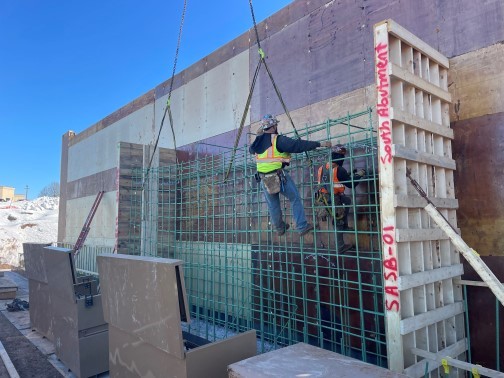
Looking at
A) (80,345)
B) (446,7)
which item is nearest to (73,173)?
(80,345)

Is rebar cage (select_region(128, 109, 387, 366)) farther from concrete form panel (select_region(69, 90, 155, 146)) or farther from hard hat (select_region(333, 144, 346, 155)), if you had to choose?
concrete form panel (select_region(69, 90, 155, 146))

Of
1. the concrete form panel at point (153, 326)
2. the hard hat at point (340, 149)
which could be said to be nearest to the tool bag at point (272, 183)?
the hard hat at point (340, 149)

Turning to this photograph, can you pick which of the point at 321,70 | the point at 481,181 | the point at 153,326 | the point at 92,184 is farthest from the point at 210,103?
the point at 92,184

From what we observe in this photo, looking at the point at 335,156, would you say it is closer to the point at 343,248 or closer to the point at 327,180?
the point at 327,180

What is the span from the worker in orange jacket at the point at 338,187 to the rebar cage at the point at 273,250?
11 cm

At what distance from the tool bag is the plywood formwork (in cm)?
160

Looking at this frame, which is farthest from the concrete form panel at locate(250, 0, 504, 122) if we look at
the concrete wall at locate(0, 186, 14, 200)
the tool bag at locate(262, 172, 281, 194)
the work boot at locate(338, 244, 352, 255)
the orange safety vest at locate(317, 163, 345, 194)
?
the concrete wall at locate(0, 186, 14, 200)

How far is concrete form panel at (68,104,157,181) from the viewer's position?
1103 cm

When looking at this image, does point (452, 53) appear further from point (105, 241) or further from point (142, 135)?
point (105, 241)

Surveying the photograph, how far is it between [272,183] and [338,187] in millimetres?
921

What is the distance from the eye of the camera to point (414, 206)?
3.58 meters

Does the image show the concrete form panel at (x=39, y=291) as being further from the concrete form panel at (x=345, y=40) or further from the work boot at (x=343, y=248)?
the work boot at (x=343, y=248)

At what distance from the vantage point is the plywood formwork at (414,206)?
3348 millimetres

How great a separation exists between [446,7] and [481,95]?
4.62ft
